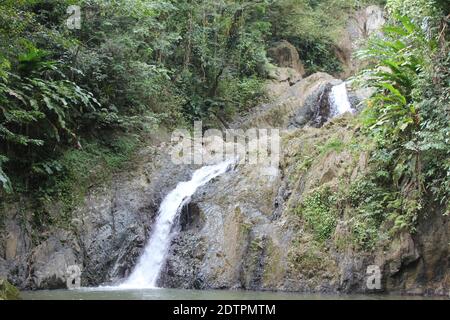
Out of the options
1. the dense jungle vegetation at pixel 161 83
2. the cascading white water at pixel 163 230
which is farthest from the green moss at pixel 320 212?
the cascading white water at pixel 163 230

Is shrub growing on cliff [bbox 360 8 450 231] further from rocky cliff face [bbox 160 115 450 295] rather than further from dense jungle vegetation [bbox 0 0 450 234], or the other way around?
rocky cliff face [bbox 160 115 450 295]

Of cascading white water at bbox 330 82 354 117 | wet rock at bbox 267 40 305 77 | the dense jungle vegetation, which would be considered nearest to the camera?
the dense jungle vegetation

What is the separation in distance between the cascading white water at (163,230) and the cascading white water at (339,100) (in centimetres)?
626

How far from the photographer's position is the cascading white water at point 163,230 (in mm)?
12156

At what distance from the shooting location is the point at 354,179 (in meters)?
11.0

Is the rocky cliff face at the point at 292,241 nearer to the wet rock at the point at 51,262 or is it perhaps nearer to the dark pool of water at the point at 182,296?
the dark pool of water at the point at 182,296

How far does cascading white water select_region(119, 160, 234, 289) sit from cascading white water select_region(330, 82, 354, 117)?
6265 millimetres

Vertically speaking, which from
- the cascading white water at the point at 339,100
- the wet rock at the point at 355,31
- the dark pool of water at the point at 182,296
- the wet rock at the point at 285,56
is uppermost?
the wet rock at the point at 355,31

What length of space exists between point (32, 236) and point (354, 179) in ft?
25.2

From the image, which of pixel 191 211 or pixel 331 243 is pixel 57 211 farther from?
pixel 331 243

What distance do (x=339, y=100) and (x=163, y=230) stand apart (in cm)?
989

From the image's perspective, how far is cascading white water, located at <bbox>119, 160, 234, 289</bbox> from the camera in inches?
479

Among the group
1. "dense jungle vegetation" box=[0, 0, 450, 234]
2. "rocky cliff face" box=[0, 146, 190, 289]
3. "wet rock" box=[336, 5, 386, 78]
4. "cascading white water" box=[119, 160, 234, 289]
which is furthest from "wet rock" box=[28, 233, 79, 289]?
"wet rock" box=[336, 5, 386, 78]

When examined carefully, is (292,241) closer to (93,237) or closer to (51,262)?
(93,237)
